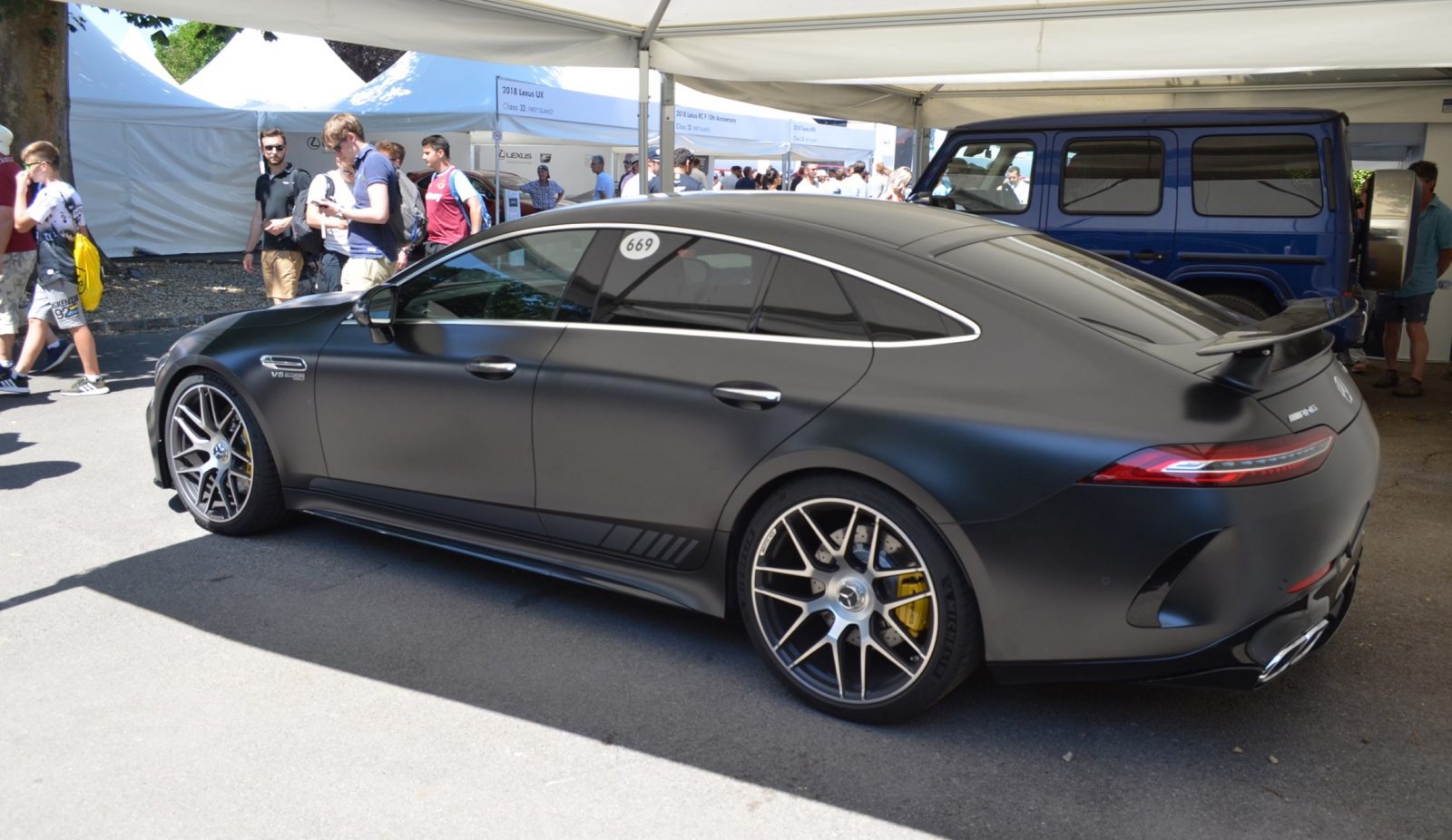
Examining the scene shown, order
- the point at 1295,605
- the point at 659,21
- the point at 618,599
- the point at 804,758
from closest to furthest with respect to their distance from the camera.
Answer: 1. the point at 1295,605
2. the point at 804,758
3. the point at 618,599
4. the point at 659,21

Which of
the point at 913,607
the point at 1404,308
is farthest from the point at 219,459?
the point at 1404,308

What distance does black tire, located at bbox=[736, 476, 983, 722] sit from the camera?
129 inches

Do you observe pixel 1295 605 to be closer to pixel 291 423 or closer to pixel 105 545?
pixel 291 423

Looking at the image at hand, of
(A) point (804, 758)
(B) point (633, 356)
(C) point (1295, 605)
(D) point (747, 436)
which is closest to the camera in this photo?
(C) point (1295, 605)

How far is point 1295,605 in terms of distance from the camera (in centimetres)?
307

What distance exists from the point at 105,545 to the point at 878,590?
3.57 meters

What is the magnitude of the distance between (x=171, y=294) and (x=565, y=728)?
13143 mm

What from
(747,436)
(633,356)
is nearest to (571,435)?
(633,356)

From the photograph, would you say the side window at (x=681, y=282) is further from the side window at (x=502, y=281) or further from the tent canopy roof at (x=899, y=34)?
the tent canopy roof at (x=899, y=34)

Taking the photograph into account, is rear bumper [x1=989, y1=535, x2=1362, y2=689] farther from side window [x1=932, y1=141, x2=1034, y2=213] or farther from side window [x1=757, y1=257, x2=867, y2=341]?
side window [x1=932, y1=141, x2=1034, y2=213]

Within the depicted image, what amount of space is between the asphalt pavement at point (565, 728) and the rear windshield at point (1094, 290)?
118 centimetres

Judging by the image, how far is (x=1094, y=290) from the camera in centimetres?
356

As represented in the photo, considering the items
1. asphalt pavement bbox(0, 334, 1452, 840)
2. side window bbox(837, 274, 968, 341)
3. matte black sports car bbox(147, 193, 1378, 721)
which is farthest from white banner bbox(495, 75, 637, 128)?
side window bbox(837, 274, 968, 341)

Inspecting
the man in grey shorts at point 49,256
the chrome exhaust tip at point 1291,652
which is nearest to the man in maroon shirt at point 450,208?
the man in grey shorts at point 49,256
